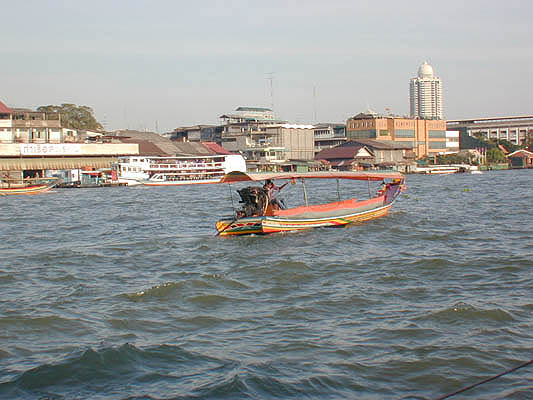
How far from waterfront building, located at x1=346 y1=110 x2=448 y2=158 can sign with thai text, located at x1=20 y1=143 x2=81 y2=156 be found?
131 feet

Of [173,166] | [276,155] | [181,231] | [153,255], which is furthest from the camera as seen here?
[276,155]

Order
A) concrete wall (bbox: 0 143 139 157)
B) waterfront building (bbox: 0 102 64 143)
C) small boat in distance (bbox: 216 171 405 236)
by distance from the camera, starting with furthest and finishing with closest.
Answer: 1. waterfront building (bbox: 0 102 64 143)
2. concrete wall (bbox: 0 143 139 157)
3. small boat in distance (bbox: 216 171 405 236)

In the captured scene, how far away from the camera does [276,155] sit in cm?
8050

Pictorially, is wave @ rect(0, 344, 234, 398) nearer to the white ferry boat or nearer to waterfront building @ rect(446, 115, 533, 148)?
the white ferry boat

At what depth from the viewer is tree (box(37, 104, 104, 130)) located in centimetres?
8138

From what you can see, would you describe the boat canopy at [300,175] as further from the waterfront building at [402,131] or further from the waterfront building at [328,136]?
the waterfront building at [328,136]

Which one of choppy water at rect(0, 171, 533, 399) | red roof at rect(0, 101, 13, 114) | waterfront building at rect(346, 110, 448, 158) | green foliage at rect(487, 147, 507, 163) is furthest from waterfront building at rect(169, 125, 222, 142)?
choppy water at rect(0, 171, 533, 399)

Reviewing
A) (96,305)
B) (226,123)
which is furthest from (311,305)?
(226,123)

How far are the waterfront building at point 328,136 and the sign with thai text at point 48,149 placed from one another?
39.1m

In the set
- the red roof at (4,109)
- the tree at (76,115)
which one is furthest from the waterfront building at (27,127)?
the tree at (76,115)

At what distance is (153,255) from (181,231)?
4817 millimetres

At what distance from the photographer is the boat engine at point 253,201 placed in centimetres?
1773

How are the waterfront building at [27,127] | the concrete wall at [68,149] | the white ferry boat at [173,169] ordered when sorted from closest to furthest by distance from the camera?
the concrete wall at [68,149], the waterfront building at [27,127], the white ferry boat at [173,169]

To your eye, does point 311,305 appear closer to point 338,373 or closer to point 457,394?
point 338,373
